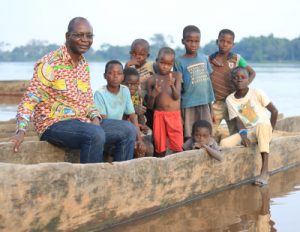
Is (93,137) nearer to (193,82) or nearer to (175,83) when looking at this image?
(175,83)

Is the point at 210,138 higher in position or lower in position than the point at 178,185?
higher

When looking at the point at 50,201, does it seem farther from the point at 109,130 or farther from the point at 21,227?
the point at 109,130

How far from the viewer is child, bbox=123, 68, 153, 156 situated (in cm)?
470

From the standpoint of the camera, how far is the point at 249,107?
5309mm

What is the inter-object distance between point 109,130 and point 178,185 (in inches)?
28.8

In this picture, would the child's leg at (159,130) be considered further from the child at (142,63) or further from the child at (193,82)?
the child at (193,82)

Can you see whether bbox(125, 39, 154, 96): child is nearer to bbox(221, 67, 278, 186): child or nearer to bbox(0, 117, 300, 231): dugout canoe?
bbox(221, 67, 278, 186): child

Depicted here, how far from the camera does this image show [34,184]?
10.3 feet

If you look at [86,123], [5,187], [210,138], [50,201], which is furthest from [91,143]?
[210,138]

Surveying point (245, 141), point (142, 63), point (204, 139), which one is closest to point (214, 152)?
point (204, 139)

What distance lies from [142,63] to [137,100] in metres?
0.42

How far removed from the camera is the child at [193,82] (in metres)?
4.97

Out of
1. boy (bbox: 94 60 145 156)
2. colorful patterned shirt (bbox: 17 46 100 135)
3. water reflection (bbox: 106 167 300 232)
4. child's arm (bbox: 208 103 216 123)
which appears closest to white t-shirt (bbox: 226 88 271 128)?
child's arm (bbox: 208 103 216 123)

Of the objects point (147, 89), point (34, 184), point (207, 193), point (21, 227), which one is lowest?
point (207, 193)
